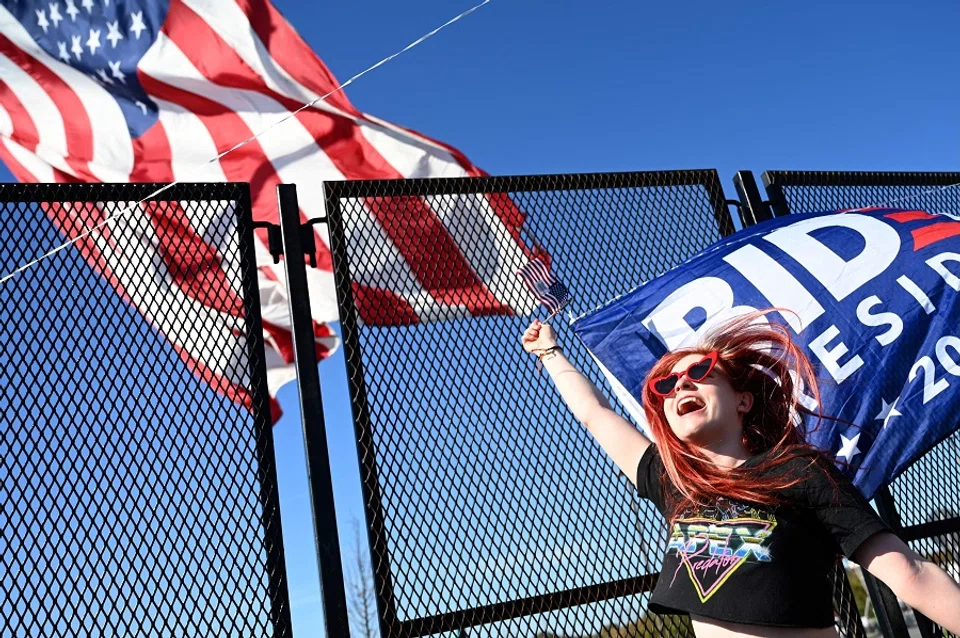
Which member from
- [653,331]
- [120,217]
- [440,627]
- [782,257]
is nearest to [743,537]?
[440,627]

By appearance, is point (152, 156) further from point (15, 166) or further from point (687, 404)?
point (687, 404)

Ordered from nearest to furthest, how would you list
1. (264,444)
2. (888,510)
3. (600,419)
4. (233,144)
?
1. (600,419)
2. (264,444)
3. (888,510)
4. (233,144)

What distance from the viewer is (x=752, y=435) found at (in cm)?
193

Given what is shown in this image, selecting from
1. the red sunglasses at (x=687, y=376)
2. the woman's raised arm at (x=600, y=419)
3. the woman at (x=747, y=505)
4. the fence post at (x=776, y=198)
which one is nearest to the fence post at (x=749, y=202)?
the fence post at (x=776, y=198)

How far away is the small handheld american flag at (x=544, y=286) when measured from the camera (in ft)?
8.41

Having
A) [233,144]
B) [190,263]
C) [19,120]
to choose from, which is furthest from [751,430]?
[19,120]

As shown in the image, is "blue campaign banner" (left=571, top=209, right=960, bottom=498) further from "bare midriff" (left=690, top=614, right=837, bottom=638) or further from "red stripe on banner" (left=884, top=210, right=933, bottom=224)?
"bare midriff" (left=690, top=614, right=837, bottom=638)

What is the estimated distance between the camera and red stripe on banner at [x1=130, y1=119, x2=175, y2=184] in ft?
20.7

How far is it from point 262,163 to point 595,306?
4.83 meters

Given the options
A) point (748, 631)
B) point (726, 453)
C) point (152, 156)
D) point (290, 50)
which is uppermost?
point (290, 50)

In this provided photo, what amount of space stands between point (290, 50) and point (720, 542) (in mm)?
5751

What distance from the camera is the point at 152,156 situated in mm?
6348

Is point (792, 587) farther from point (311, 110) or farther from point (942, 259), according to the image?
point (311, 110)

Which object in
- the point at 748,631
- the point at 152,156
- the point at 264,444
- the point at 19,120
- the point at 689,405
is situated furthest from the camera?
the point at 152,156
